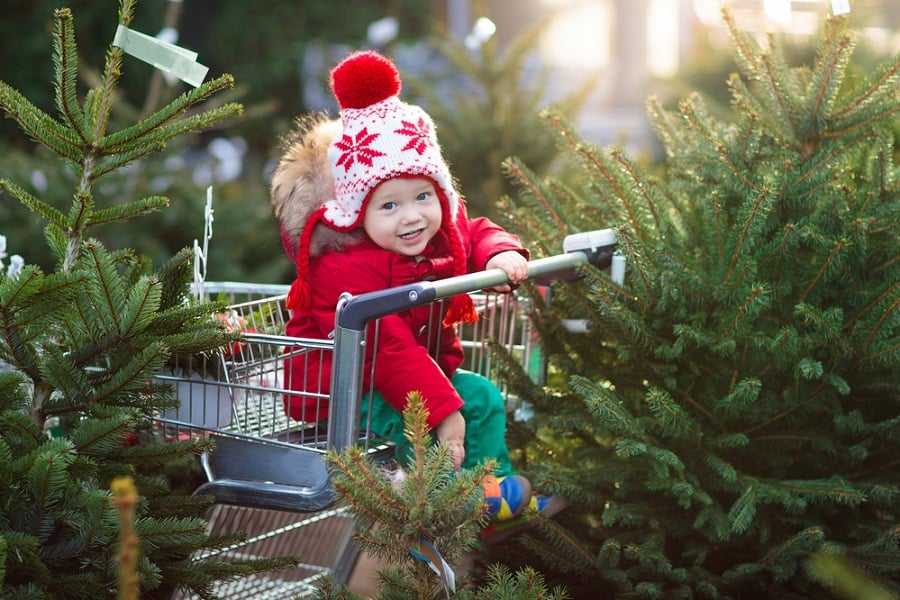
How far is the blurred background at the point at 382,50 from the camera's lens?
22.1ft

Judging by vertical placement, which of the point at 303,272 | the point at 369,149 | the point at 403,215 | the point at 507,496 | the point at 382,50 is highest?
the point at 382,50

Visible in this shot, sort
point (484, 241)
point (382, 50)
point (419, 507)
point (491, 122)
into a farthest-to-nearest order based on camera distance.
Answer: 1. point (382, 50)
2. point (491, 122)
3. point (484, 241)
4. point (419, 507)

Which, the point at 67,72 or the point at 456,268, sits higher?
the point at 67,72

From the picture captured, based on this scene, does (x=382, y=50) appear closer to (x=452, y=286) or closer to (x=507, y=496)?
(x=507, y=496)

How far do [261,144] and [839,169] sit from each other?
39.2 feet

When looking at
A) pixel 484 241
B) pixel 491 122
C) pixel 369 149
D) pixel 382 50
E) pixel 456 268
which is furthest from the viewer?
pixel 382 50

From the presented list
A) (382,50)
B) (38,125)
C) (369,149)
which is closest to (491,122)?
(369,149)

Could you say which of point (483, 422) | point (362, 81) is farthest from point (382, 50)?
point (483, 422)

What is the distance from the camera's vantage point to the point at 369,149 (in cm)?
281

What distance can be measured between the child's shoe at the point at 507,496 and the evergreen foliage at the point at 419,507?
0.60 metres

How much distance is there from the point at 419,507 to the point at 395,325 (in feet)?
2.45

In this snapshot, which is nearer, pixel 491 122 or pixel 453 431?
pixel 453 431

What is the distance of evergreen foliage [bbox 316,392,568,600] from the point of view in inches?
82.5

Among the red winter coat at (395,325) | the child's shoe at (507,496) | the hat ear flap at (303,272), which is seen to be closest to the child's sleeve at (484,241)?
the red winter coat at (395,325)
